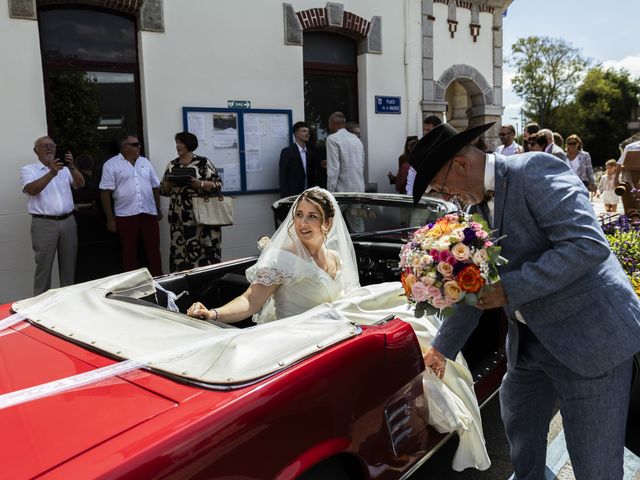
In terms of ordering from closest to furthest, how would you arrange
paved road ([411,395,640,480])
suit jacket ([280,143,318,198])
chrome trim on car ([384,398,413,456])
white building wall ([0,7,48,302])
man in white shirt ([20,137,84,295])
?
chrome trim on car ([384,398,413,456]) < paved road ([411,395,640,480]) < man in white shirt ([20,137,84,295]) < white building wall ([0,7,48,302]) < suit jacket ([280,143,318,198])

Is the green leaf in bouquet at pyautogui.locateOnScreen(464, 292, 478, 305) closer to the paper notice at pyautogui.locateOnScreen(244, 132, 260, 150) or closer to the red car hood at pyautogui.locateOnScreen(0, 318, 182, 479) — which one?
the red car hood at pyautogui.locateOnScreen(0, 318, 182, 479)

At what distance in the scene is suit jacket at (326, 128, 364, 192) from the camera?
23.6 ft

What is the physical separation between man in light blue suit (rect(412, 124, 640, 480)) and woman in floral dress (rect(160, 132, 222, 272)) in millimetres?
4384

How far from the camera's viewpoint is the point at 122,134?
6.58 meters

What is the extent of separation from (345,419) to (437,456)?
1405 mm

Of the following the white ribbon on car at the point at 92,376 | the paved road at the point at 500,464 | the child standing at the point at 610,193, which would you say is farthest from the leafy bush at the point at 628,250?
the child standing at the point at 610,193

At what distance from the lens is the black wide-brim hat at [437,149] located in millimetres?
1953

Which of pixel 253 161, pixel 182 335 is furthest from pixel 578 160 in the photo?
pixel 182 335

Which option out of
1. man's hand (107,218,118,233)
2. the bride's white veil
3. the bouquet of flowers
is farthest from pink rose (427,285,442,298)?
man's hand (107,218,118,233)

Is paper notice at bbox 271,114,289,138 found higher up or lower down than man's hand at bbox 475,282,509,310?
higher up

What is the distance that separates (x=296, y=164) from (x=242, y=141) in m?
0.77

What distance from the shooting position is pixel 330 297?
307 centimetres

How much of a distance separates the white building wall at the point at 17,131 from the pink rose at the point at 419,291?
17.2ft

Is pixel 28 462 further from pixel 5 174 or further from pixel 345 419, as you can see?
pixel 5 174
